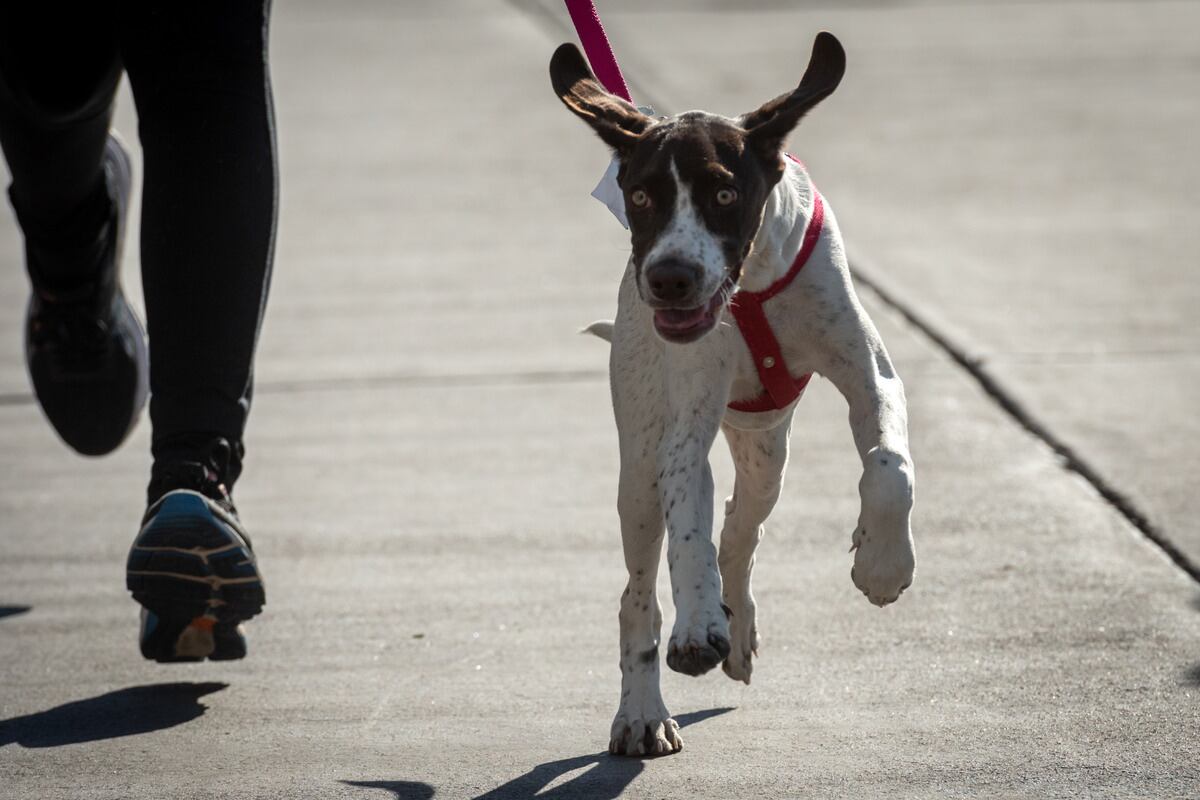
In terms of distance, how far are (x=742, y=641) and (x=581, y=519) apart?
1.34 m

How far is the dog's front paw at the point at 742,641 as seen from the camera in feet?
12.6

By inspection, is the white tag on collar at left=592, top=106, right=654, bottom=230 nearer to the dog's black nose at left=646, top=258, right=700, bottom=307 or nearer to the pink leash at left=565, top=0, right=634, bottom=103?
the pink leash at left=565, top=0, right=634, bottom=103

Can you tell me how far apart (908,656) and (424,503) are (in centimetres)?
182

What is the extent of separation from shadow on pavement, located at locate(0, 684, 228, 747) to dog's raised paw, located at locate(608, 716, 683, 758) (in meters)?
0.91

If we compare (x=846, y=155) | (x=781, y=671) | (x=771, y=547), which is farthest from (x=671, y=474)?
(x=846, y=155)

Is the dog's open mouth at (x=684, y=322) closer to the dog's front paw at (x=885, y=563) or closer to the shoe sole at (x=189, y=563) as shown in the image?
the dog's front paw at (x=885, y=563)

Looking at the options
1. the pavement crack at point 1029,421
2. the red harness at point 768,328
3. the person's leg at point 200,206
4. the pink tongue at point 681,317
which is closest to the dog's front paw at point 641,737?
the red harness at point 768,328

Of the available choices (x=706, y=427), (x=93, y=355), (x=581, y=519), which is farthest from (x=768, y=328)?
(x=93, y=355)

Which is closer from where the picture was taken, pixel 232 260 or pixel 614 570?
pixel 232 260

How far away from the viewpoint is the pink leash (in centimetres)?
397

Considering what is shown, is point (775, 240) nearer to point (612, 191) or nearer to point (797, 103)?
point (797, 103)

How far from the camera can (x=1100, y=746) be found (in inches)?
136

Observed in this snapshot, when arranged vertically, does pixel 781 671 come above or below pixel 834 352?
below

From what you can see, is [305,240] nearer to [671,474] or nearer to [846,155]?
[846,155]
